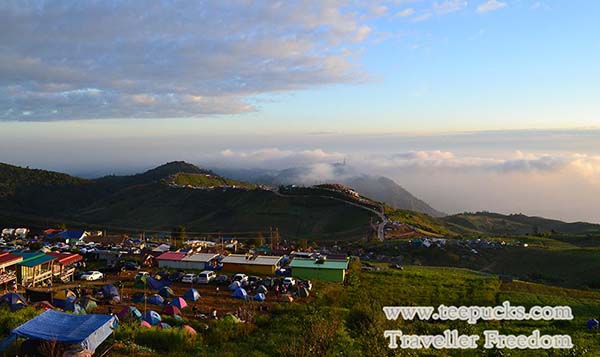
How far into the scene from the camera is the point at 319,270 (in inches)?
1249

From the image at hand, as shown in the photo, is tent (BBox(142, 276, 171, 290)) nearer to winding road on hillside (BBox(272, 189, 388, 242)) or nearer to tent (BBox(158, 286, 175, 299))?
tent (BBox(158, 286, 175, 299))

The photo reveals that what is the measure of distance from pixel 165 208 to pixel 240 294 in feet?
240

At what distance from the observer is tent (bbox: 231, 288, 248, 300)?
25.3 m

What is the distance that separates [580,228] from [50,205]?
12286cm

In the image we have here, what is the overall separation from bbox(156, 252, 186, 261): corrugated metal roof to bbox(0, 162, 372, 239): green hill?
35460 millimetres

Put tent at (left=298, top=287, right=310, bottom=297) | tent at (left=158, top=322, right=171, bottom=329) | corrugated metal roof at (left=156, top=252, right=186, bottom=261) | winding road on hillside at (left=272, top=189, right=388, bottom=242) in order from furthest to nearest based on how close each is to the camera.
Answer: winding road on hillside at (left=272, top=189, right=388, bottom=242), corrugated metal roof at (left=156, top=252, right=186, bottom=261), tent at (left=298, top=287, right=310, bottom=297), tent at (left=158, top=322, right=171, bottom=329)

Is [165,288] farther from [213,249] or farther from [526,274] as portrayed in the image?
[526,274]

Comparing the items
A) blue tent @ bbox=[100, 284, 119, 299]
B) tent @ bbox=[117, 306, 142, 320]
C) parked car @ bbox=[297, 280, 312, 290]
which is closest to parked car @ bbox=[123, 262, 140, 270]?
blue tent @ bbox=[100, 284, 119, 299]

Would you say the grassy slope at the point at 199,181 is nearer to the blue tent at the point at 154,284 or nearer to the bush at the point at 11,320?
the blue tent at the point at 154,284

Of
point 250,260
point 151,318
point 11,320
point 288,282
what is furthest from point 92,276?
point 11,320

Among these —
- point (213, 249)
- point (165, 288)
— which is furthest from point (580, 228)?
point (165, 288)

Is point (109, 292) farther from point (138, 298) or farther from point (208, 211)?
point (208, 211)

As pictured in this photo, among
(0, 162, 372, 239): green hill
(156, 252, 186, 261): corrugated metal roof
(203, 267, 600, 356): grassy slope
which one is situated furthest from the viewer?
(0, 162, 372, 239): green hill

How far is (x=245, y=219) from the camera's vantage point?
81312 mm
